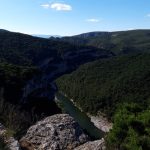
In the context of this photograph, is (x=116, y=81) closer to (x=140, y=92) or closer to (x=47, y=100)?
(x=140, y=92)

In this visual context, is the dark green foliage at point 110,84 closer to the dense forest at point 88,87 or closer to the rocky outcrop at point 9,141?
the dense forest at point 88,87

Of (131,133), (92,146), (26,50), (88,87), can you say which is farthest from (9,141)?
(26,50)

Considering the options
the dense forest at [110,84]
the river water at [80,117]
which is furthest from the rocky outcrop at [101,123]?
the dense forest at [110,84]

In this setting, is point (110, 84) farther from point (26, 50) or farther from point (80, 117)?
point (26, 50)

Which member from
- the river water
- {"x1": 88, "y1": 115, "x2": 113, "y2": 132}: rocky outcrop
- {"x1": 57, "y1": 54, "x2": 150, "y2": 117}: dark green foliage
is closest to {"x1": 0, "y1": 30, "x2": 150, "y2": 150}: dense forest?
{"x1": 57, "y1": 54, "x2": 150, "y2": 117}: dark green foliage

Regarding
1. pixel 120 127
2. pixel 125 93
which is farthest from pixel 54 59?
pixel 120 127

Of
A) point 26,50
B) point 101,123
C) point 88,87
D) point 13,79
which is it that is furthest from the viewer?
point 26,50
